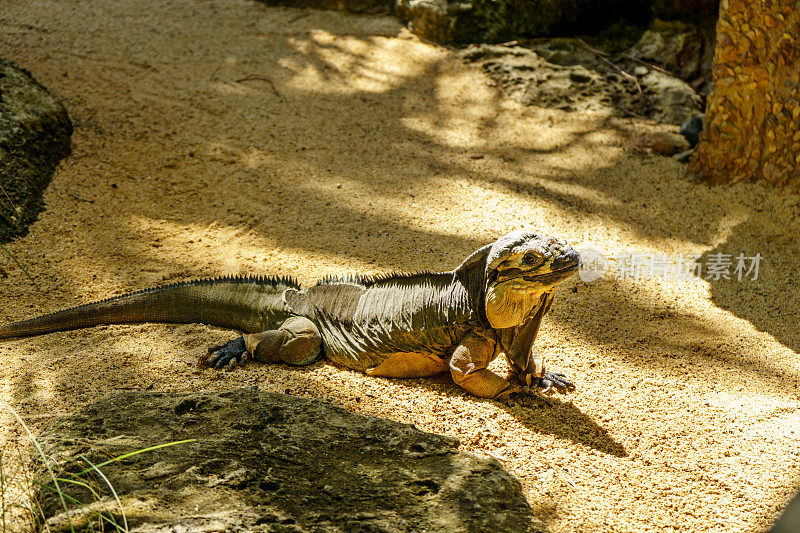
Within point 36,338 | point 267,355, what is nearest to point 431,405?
point 267,355

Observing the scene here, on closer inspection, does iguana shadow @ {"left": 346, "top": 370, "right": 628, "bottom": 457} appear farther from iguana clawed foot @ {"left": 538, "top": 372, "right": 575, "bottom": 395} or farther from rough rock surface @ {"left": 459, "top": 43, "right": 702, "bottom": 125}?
rough rock surface @ {"left": 459, "top": 43, "right": 702, "bottom": 125}

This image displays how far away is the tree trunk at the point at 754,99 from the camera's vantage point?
5859 millimetres

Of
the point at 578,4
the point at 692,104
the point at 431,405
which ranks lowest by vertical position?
the point at 431,405

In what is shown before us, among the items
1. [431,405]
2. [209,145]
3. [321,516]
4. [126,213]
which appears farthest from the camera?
[209,145]

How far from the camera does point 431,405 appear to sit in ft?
12.2

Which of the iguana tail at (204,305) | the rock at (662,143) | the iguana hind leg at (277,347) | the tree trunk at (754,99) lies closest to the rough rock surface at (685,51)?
the rock at (662,143)

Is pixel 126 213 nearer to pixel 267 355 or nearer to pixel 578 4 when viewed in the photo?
pixel 267 355

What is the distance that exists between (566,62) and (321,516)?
7.52 metres

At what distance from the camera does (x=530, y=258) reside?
11.6 ft

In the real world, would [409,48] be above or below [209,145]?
above

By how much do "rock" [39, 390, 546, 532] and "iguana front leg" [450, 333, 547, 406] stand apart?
69cm

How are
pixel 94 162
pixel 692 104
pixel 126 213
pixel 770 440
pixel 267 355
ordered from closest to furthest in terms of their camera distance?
pixel 770 440 < pixel 267 355 < pixel 126 213 < pixel 94 162 < pixel 692 104

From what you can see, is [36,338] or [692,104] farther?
[692,104]

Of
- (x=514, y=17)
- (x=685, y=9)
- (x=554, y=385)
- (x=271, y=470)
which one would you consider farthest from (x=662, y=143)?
(x=271, y=470)
